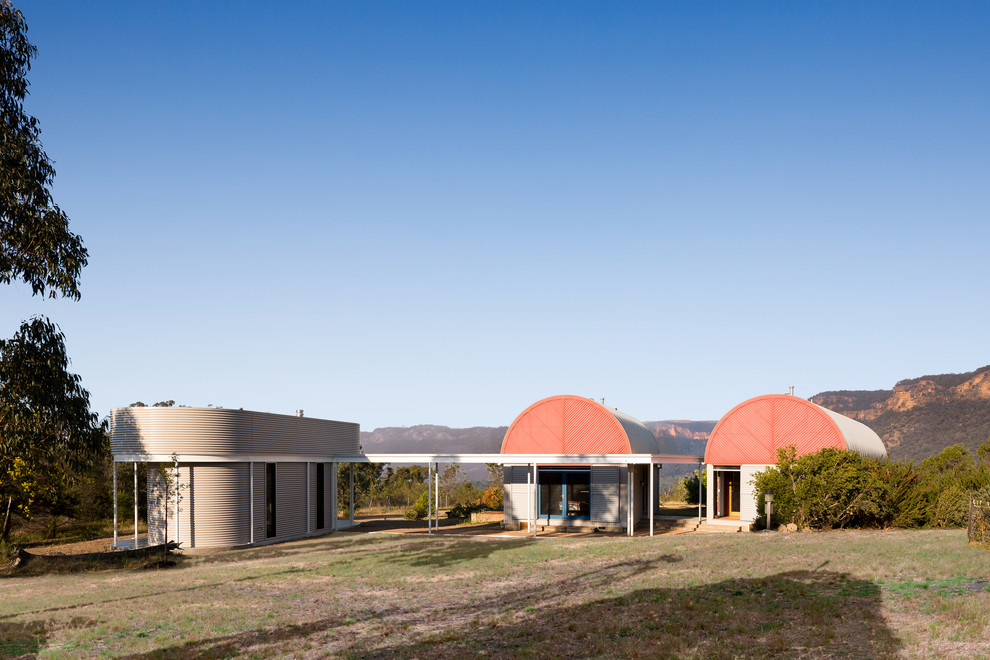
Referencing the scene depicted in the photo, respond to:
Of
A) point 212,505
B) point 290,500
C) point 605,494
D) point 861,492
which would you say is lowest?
point 605,494

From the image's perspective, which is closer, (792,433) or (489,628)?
(489,628)

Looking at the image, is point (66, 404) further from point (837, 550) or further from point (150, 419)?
point (837, 550)

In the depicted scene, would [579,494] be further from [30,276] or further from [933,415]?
[933,415]

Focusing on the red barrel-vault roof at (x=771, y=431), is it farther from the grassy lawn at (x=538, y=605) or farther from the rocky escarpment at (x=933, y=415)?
the rocky escarpment at (x=933, y=415)

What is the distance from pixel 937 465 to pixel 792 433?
19.0 feet

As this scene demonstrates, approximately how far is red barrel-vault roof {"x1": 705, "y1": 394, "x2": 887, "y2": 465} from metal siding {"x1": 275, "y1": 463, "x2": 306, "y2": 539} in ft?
52.0

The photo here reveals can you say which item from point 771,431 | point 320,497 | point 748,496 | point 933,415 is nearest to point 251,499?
point 320,497

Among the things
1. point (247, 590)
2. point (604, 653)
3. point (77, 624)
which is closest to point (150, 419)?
point (247, 590)

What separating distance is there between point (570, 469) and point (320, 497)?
971cm

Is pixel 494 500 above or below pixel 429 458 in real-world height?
below

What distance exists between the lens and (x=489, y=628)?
1310 centimetres

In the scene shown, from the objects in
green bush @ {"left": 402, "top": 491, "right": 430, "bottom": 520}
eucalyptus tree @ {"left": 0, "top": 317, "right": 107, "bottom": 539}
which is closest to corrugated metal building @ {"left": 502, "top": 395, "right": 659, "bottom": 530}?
green bush @ {"left": 402, "top": 491, "right": 430, "bottom": 520}

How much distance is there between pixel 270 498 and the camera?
90.5ft

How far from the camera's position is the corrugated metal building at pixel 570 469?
31578 mm
